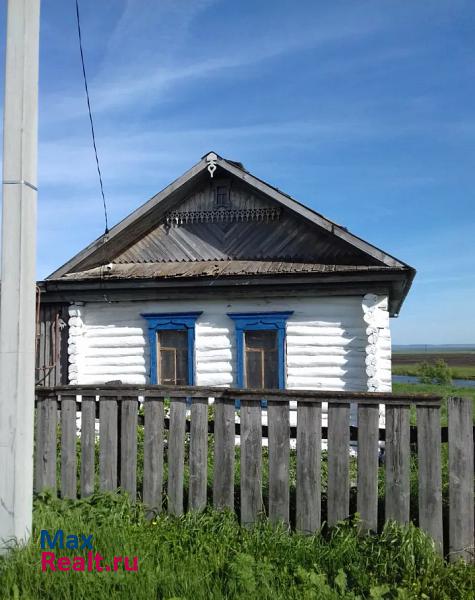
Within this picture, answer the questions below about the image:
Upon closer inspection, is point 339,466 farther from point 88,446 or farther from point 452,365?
point 452,365

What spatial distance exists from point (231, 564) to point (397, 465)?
5.14 feet

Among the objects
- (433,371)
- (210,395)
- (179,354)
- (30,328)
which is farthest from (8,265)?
(433,371)

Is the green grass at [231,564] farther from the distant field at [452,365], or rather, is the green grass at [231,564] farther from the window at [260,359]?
the distant field at [452,365]

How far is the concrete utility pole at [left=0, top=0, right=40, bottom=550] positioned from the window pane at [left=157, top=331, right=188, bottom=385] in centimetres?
676

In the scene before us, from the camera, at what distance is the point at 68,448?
532 cm

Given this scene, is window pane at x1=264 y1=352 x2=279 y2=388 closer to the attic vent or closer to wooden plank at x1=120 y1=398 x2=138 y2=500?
the attic vent

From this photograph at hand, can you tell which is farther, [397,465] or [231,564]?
[397,465]

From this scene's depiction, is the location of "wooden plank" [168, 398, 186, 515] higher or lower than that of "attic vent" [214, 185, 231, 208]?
lower

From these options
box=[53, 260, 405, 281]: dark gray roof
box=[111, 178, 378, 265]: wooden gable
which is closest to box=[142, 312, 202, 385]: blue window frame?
box=[53, 260, 405, 281]: dark gray roof

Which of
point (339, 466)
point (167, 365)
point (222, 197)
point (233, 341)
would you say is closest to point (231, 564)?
point (339, 466)

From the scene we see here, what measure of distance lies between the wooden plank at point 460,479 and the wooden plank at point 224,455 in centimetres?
178

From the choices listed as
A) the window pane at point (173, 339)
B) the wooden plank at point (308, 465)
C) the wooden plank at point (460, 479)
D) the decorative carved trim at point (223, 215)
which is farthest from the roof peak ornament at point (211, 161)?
the wooden plank at point (460, 479)

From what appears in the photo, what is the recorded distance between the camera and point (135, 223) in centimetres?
1118

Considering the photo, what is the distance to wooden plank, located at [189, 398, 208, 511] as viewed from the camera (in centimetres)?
487
